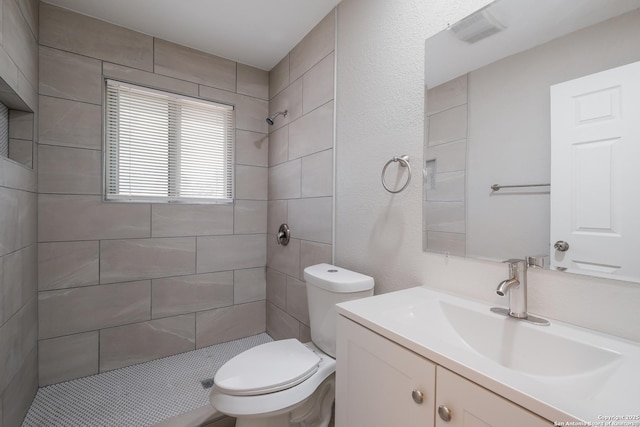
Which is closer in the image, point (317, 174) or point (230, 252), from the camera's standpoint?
point (317, 174)

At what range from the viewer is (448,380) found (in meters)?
0.62

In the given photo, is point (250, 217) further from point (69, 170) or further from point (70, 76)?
point (70, 76)

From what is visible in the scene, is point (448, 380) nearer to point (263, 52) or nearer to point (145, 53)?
point (263, 52)

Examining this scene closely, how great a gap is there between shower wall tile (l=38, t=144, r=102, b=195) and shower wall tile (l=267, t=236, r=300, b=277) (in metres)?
1.28

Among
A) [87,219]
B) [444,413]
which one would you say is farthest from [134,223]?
[444,413]

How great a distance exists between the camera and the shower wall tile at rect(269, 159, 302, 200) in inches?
83.0

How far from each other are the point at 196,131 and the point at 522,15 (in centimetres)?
213

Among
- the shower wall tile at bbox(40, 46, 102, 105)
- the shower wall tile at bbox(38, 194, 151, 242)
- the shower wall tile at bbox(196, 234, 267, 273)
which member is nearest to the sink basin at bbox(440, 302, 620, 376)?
the shower wall tile at bbox(196, 234, 267, 273)

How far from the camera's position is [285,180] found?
2.28 meters

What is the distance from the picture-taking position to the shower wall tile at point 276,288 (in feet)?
7.41

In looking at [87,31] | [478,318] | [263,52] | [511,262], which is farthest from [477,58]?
[87,31]

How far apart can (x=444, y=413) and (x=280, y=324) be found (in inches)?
72.8

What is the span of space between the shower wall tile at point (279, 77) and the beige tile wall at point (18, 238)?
1500 millimetres

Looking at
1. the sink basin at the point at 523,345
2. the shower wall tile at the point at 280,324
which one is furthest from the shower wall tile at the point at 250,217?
the sink basin at the point at 523,345
